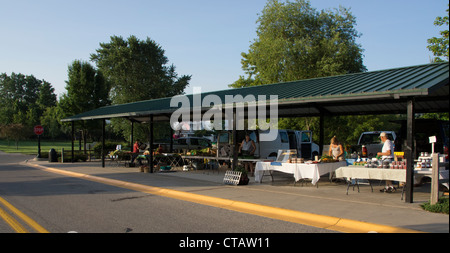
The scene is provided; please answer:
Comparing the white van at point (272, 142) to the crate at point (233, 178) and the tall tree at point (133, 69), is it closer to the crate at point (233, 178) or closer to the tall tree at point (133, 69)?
the crate at point (233, 178)

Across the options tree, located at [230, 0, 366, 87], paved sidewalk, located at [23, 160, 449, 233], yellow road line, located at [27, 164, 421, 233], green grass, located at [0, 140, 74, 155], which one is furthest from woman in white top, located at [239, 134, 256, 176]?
green grass, located at [0, 140, 74, 155]

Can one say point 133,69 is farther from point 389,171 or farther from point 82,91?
point 389,171

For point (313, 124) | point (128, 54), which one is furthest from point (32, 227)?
point (128, 54)

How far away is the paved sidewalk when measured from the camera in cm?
678

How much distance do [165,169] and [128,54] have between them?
96.3 ft

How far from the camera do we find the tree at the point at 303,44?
28469 millimetres

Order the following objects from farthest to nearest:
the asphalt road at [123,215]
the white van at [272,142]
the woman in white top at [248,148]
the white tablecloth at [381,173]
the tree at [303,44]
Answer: the tree at [303,44]
the white van at [272,142]
the woman in white top at [248,148]
the white tablecloth at [381,173]
the asphalt road at [123,215]

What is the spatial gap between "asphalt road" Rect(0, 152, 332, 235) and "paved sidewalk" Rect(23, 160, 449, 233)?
1.08m

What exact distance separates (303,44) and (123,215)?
82.0 feet

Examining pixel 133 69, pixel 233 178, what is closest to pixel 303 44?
pixel 233 178

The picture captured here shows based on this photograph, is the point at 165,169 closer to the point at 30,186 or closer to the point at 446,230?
the point at 30,186

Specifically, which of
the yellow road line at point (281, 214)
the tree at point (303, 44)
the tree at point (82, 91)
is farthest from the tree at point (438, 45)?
the tree at point (82, 91)

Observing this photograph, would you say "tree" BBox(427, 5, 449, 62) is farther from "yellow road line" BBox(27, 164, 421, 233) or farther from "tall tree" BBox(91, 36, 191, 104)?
"tall tree" BBox(91, 36, 191, 104)

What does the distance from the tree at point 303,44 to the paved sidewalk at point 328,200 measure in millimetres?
17384
